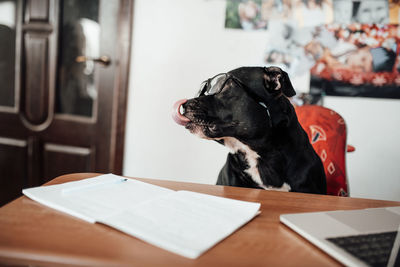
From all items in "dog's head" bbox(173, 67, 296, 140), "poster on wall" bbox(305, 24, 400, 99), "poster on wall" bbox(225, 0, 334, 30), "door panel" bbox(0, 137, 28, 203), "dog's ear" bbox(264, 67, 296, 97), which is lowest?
"door panel" bbox(0, 137, 28, 203)

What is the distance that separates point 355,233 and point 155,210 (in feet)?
0.93

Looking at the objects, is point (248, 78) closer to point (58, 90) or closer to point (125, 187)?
point (125, 187)

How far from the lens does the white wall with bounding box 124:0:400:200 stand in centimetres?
210

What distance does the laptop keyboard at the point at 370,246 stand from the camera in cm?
39

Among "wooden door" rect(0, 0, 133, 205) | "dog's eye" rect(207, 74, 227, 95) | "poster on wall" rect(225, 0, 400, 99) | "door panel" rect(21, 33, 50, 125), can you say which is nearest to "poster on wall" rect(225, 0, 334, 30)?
"poster on wall" rect(225, 0, 400, 99)

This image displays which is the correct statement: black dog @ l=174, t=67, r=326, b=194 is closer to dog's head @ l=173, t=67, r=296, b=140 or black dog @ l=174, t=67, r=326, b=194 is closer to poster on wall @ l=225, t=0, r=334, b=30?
dog's head @ l=173, t=67, r=296, b=140

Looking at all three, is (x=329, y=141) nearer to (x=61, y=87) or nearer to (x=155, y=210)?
(x=155, y=210)

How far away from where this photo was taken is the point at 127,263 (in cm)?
37

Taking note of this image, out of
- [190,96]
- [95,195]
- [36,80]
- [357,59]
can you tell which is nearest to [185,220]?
[95,195]

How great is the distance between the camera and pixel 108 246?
402mm

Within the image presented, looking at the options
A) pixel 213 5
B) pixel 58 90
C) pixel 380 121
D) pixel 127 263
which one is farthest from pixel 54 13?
pixel 127 263

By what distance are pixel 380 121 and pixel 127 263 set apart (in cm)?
209

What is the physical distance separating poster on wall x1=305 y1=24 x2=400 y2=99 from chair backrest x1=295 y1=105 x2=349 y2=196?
74 centimetres

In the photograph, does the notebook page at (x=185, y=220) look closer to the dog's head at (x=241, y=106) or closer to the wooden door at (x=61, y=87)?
the dog's head at (x=241, y=106)
